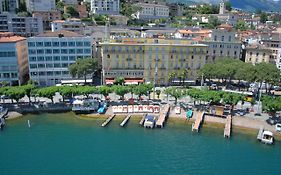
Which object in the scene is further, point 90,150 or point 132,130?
point 132,130

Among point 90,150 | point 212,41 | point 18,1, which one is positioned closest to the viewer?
point 90,150

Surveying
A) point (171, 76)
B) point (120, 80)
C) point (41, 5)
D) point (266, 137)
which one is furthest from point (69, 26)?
point (266, 137)

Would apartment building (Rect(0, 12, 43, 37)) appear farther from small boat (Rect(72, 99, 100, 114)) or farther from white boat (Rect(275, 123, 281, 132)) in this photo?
white boat (Rect(275, 123, 281, 132))

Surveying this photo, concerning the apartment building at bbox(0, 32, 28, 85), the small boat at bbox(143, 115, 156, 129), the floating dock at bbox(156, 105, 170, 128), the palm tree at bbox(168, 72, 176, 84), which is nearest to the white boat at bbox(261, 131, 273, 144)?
the floating dock at bbox(156, 105, 170, 128)

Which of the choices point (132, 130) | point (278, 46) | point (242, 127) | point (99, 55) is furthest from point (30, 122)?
point (278, 46)

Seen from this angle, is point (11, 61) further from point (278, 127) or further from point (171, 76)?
point (278, 127)

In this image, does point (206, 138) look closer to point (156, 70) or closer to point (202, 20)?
point (156, 70)

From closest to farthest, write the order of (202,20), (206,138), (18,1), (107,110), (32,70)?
1. (206,138)
2. (107,110)
3. (32,70)
4. (18,1)
5. (202,20)
